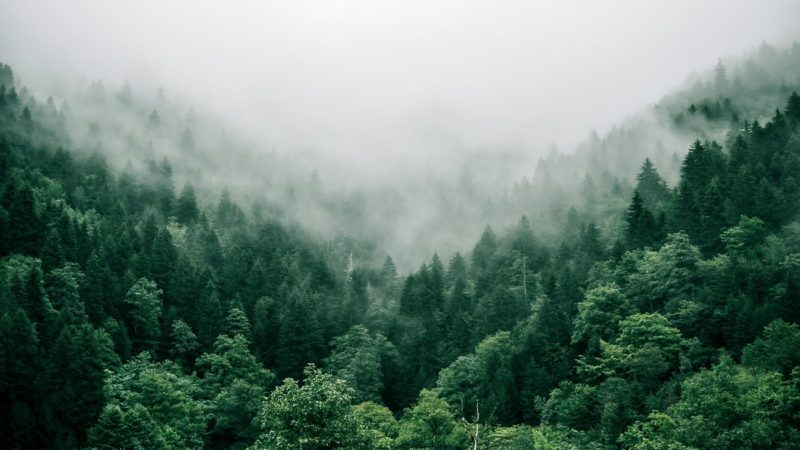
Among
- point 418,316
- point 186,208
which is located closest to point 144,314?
point 418,316

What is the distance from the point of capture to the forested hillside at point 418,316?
56094 mm

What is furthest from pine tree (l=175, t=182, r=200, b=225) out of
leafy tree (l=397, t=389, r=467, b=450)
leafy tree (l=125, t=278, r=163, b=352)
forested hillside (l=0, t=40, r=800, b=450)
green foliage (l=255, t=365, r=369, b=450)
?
green foliage (l=255, t=365, r=369, b=450)

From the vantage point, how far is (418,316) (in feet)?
381

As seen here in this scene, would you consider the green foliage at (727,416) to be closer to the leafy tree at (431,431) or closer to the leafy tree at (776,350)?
the leafy tree at (776,350)

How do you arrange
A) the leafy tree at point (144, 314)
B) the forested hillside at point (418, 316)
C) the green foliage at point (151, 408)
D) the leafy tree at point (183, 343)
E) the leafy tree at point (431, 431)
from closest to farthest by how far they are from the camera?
the forested hillside at point (418, 316) → the green foliage at point (151, 408) → the leafy tree at point (431, 431) → the leafy tree at point (144, 314) → the leafy tree at point (183, 343)

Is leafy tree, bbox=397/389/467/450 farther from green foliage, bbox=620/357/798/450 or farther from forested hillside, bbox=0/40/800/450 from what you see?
green foliage, bbox=620/357/798/450

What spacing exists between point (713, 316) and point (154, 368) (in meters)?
66.4

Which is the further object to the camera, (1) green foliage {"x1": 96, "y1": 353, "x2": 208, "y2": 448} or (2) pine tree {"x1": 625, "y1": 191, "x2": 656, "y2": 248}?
(2) pine tree {"x1": 625, "y1": 191, "x2": 656, "y2": 248}

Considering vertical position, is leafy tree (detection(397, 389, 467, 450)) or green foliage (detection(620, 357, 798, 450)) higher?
leafy tree (detection(397, 389, 467, 450))

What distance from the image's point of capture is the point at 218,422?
76562mm

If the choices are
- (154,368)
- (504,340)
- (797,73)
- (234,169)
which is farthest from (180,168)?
(797,73)

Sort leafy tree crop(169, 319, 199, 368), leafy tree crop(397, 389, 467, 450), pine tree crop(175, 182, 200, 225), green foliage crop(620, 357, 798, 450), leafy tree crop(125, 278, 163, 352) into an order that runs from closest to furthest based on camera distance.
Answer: green foliage crop(620, 357, 798, 450), leafy tree crop(397, 389, 467, 450), leafy tree crop(125, 278, 163, 352), leafy tree crop(169, 319, 199, 368), pine tree crop(175, 182, 200, 225)

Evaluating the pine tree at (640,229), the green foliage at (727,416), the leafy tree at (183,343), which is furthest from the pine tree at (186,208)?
the green foliage at (727,416)

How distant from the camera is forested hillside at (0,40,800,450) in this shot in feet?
184
